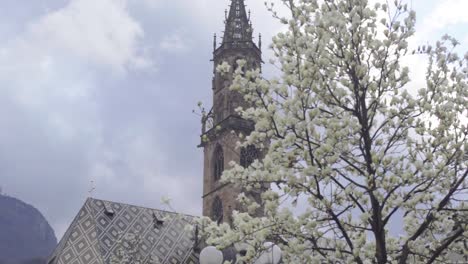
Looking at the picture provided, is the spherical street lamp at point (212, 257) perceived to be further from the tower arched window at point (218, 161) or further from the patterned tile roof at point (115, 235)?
the tower arched window at point (218, 161)

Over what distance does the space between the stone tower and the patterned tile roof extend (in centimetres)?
626

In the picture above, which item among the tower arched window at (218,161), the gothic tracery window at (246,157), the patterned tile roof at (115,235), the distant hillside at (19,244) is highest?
the distant hillside at (19,244)

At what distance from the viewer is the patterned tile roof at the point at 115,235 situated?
112 feet

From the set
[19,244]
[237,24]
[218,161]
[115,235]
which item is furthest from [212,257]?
[19,244]

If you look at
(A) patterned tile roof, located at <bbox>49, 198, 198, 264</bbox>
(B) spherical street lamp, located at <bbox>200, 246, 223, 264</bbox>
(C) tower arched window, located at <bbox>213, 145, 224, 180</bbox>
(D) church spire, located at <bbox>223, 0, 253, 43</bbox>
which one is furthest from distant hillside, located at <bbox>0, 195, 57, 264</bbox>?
(B) spherical street lamp, located at <bbox>200, 246, 223, 264</bbox>

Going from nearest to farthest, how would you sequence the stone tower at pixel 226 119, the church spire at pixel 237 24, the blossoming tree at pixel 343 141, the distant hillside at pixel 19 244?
the blossoming tree at pixel 343 141 → the stone tower at pixel 226 119 → the church spire at pixel 237 24 → the distant hillside at pixel 19 244

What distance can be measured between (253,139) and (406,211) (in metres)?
2.29

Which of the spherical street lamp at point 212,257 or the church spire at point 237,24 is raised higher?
the church spire at point 237,24

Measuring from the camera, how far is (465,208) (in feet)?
24.4

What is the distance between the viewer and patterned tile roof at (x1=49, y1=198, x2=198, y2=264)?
34094 mm

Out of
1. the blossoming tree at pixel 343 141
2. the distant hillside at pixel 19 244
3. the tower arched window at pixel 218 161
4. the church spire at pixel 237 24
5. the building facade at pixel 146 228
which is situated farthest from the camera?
the distant hillside at pixel 19 244

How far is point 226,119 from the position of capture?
153 ft

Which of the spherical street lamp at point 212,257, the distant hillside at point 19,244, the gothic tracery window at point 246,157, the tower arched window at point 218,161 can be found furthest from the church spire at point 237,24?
the distant hillside at point 19,244

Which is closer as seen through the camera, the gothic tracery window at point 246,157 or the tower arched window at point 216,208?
the gothic tracery window at point 246,157
